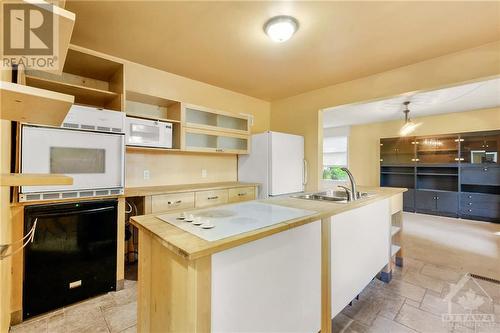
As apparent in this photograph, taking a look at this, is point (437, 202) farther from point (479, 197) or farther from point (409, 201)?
point (479, 197)

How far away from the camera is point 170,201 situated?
8.34ft

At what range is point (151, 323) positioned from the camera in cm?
133

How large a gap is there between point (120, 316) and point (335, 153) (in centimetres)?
692

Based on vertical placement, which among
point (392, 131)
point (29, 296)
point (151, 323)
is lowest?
point (29, 296)

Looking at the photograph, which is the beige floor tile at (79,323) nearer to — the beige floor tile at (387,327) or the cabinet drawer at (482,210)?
the beige floor tile at (387,327)

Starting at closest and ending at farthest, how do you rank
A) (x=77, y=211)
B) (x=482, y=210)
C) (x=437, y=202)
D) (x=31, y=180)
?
(x=31, y=180)
(x=77, y=211)
(x=482, y=210)
(x=437, y=202)

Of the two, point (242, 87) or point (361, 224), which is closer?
point (361, 224)

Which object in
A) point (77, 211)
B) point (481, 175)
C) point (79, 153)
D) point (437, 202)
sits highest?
point (79, 153)

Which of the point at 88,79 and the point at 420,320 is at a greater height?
the point at 88,79

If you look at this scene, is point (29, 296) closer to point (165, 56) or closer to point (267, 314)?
point (267, 314)

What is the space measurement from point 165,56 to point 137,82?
52 cm

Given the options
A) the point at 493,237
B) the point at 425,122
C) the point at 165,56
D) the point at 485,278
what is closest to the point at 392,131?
the point at 425,122

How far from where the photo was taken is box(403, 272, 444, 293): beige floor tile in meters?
2.32

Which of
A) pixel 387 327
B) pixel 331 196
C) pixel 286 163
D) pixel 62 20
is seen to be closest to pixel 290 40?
pixel 331 196
